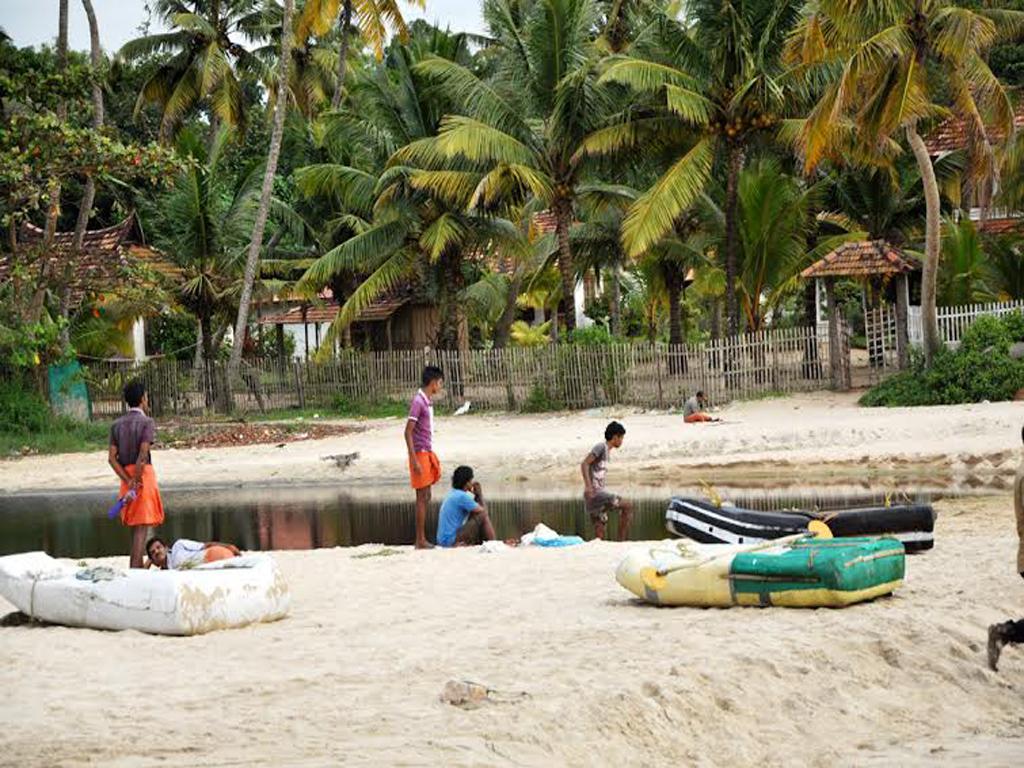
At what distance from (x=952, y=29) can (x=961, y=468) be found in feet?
22.8

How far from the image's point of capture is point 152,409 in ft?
109

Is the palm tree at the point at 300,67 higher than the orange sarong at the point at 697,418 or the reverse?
higher

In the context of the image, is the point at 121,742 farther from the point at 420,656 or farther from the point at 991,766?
the point at 991,766

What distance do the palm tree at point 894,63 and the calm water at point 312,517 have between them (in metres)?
6.61

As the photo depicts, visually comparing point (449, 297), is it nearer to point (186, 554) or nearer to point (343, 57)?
point (343, 57)

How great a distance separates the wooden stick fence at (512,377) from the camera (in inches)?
1114

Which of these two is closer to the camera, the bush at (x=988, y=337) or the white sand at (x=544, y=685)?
the white sand at (x=544, y=685)

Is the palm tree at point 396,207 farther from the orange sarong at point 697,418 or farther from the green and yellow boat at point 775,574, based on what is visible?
the green and yellow boat at point 775,574

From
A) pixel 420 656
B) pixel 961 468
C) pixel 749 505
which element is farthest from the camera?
pixel 961 468

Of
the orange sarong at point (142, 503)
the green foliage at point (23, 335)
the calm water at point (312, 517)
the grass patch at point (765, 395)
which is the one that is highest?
the green foliage at point (23, 335)

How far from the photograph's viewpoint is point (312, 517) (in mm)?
Result: 20234

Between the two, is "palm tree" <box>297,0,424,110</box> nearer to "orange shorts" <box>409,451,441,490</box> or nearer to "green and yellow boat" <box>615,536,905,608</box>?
"orange shorts" <box>409,451,441,490</box>

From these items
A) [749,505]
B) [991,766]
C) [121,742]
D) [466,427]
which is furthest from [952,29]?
[121,742]

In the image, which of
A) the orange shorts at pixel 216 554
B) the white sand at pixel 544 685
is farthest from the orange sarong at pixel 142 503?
the white sand at pixel 544 685
